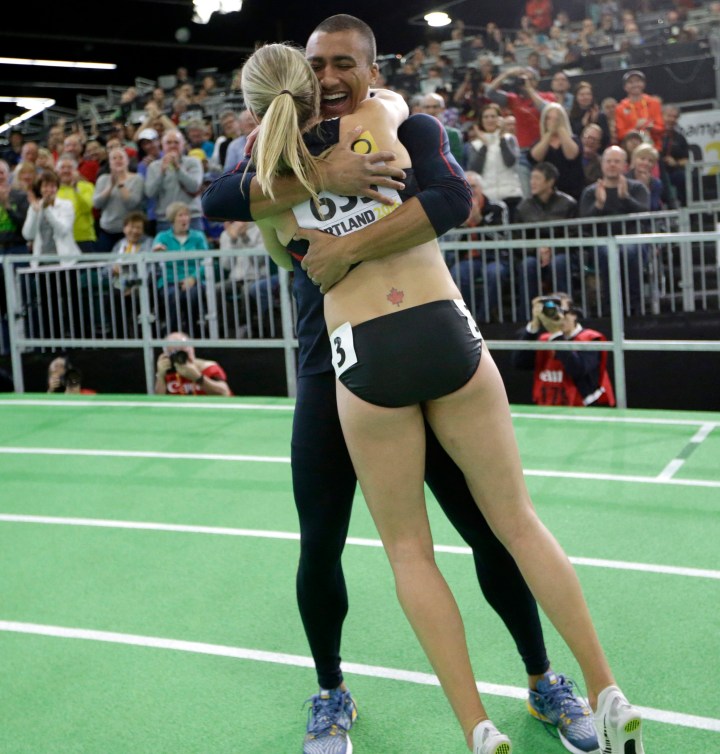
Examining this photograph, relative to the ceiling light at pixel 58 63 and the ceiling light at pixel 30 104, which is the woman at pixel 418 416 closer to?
the ceiling light at pixel 58 63

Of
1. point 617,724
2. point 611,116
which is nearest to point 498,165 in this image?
point 611,116

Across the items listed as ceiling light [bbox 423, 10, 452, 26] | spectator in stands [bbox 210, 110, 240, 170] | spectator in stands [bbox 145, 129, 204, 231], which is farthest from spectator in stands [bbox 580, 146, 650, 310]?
ceiling light [bbox 423, 10, 452, 26]

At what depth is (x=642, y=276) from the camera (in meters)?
8.81

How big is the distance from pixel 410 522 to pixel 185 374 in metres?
6.79

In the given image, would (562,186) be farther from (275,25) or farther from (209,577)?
(275,25)

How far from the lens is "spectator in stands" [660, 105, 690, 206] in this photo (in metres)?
11.0

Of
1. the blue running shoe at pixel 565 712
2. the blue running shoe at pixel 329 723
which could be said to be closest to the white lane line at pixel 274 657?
the blue running shoe at pixel 565 712

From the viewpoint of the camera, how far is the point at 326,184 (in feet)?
7.97

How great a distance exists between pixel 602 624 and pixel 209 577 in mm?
1748

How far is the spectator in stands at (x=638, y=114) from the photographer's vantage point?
A: 1127 cm

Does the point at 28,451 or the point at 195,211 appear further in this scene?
the point at 195,211

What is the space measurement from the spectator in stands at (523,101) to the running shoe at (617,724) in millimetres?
8660

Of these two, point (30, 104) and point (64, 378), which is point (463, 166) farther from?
point (30, 104)

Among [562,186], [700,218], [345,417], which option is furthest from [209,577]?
[562,186]
